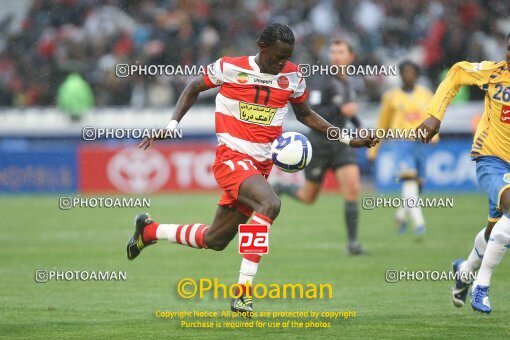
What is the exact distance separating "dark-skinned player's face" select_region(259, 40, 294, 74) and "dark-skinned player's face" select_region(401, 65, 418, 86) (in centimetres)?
760

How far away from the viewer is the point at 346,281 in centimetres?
1164

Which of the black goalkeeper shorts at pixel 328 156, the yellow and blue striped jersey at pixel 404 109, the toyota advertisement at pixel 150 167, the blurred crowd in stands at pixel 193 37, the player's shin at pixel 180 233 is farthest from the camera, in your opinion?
the blurred crowd in stands at pixel 193 37

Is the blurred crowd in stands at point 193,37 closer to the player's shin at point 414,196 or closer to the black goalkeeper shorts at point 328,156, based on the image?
the player's shin at point 414,196

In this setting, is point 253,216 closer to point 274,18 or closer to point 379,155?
point 379,155

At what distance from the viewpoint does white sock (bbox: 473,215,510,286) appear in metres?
9.10

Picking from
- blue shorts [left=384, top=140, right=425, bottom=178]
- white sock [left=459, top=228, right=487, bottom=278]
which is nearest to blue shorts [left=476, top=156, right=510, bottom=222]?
white sock [left=459, top=228, right=487, bottom=278]

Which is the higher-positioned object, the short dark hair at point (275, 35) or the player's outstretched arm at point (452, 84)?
the short dark hair at point (275, 35)

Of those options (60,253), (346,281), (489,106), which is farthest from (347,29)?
(489,106)

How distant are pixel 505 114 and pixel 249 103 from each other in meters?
2.33

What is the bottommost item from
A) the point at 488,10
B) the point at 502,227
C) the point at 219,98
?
the point at 502,227

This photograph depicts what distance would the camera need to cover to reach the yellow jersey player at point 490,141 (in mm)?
9094

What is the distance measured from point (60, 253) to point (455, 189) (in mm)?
11542

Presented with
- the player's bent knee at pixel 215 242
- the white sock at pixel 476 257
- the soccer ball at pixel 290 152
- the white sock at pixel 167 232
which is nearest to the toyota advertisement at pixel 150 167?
the white sock at pixel 167 232

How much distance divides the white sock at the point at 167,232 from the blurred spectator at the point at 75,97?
15.2 metres
